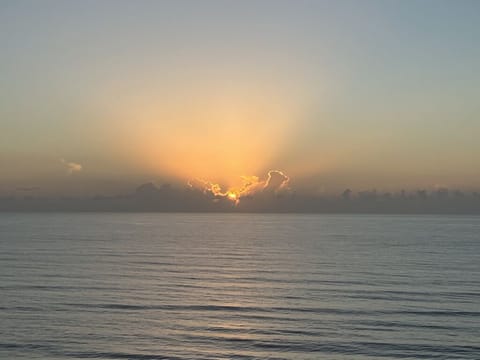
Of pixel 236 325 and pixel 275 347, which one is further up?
pixel 236 325

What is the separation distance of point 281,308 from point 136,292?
13.6m

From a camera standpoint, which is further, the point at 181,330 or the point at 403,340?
the point at 181,330

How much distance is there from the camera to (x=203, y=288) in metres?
49.8

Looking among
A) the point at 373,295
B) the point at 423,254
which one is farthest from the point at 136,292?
the point at 423,254

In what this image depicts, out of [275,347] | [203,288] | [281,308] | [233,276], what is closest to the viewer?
[275,347]

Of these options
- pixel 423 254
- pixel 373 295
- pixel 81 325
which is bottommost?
pixel 81 325

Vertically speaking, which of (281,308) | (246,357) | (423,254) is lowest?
(246,357)

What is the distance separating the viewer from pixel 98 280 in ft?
177

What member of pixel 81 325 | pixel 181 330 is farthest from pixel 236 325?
pixel 81 325

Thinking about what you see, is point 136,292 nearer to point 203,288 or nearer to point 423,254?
point 203,288

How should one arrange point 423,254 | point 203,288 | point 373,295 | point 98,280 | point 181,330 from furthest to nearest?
point 423,254 < point 98,280 < point 203,288 < point 373,295 < point 181,330

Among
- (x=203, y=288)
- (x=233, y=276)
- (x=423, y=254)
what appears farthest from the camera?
(x=423, y=254)

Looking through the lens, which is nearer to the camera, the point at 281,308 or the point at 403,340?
the point at 403,340

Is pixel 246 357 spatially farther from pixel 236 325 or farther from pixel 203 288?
pixel 203 288
